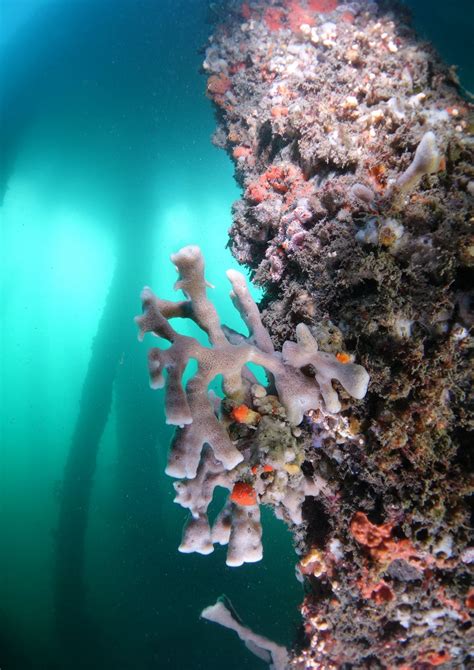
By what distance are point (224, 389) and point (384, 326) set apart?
1.35 m

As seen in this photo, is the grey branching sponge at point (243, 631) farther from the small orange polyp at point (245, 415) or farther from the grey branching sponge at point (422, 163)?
the grey branching sponge at point (422, 163)

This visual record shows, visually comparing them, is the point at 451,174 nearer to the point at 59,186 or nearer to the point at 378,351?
the point at 378,351

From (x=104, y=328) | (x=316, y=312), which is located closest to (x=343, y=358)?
(x=316, y=312)

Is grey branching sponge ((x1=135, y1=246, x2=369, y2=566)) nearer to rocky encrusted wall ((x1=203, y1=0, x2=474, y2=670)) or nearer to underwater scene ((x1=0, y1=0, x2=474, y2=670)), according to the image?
underwater scene ((x1=0, y1=0, x2=474, y2=670))

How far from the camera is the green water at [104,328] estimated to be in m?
14.6

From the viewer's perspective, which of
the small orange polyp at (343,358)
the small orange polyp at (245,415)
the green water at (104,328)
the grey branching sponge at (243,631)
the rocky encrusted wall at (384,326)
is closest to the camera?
the rocky encrusted wall at (384,326)

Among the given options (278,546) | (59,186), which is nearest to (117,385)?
(59,186)

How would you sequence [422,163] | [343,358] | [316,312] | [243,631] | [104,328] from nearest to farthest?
[422,163] → [343,358] → [316,312] → [243,631] → [104,328]

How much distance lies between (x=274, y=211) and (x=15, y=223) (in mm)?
22781

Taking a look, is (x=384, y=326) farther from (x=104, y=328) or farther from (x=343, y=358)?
(x=104, y=328)

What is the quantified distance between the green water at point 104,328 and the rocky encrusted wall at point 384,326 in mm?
9926

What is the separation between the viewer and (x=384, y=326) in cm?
247

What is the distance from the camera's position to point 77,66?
15102 millimetres

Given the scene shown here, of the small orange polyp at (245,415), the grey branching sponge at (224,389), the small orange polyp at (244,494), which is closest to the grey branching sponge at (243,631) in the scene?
the grey branching sponge at (224,389)
